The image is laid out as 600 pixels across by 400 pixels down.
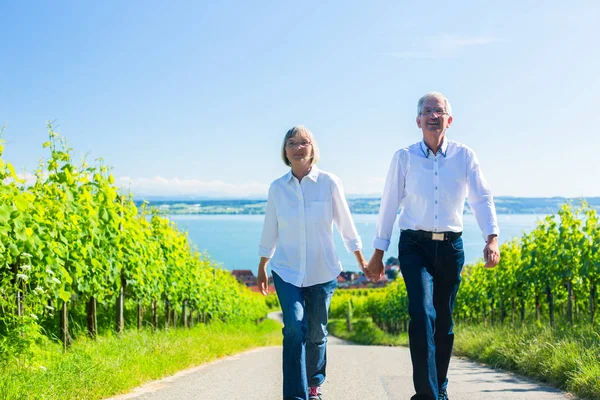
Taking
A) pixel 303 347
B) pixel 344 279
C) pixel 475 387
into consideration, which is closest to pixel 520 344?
pixel 475 387

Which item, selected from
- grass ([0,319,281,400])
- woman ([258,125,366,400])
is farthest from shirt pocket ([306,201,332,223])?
grass ([0,319,281,400])

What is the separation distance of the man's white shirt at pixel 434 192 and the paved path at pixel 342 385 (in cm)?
190

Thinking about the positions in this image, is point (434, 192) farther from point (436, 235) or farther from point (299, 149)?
point (299, 149)

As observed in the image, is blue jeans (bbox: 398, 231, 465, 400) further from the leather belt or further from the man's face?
the man's face

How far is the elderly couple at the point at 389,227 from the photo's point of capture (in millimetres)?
4688

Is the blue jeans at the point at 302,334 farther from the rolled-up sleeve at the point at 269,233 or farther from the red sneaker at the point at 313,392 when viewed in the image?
the rolled-up sleeve at the point at 269,233

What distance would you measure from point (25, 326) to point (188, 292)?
41.7ft

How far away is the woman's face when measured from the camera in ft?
→ 15.7

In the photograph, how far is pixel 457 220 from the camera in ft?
15.7

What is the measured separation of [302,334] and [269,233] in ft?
2.66

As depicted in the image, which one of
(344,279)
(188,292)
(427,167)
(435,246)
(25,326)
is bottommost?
(344,279)

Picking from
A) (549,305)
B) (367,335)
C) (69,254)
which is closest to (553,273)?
(549,305)

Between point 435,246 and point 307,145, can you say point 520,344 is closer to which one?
point 435,246

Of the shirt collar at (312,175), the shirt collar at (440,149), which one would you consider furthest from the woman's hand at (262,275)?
the shirt collar at (440,149)
